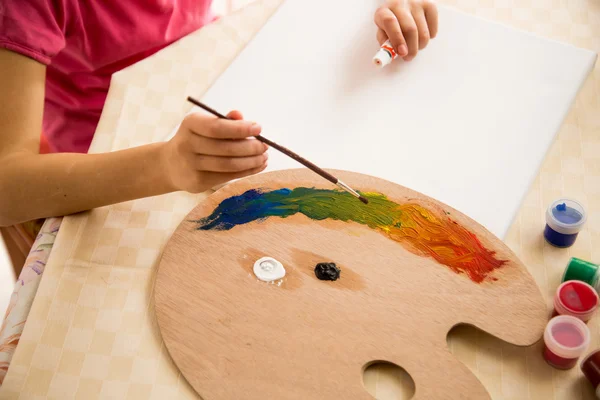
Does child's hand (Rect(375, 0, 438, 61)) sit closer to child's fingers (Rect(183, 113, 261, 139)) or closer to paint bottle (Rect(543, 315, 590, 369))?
child's fingers (Rect(183, 113, 261, 139))

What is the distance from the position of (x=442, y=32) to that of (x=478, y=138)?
0.24m

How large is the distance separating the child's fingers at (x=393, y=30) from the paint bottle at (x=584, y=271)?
1.43ft

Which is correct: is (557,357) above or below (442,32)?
below

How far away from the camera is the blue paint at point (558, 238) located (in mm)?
807

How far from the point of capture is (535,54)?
1.03 metres

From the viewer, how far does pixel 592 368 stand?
69 cm

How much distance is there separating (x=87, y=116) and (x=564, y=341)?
0.85 metres

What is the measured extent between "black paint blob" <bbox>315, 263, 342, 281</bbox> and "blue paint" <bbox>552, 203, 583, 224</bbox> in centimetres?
30

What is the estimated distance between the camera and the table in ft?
2.35

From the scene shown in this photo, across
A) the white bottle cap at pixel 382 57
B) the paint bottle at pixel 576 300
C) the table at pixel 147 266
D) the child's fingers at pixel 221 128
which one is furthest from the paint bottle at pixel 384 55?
the paint bottle at pixel 576 300

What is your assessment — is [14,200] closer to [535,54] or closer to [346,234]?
[346,234]

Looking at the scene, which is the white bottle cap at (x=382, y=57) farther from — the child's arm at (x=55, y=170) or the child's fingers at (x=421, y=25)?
the child's arm at (x=55, y=170)

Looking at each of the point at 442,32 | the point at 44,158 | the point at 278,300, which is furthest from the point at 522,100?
the point at 44,158

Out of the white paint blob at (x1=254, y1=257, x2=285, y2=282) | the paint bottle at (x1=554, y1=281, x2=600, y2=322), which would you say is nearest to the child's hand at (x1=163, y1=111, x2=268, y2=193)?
the white paint blob at (x1=254, y1=257, x2=285, y2=282)
